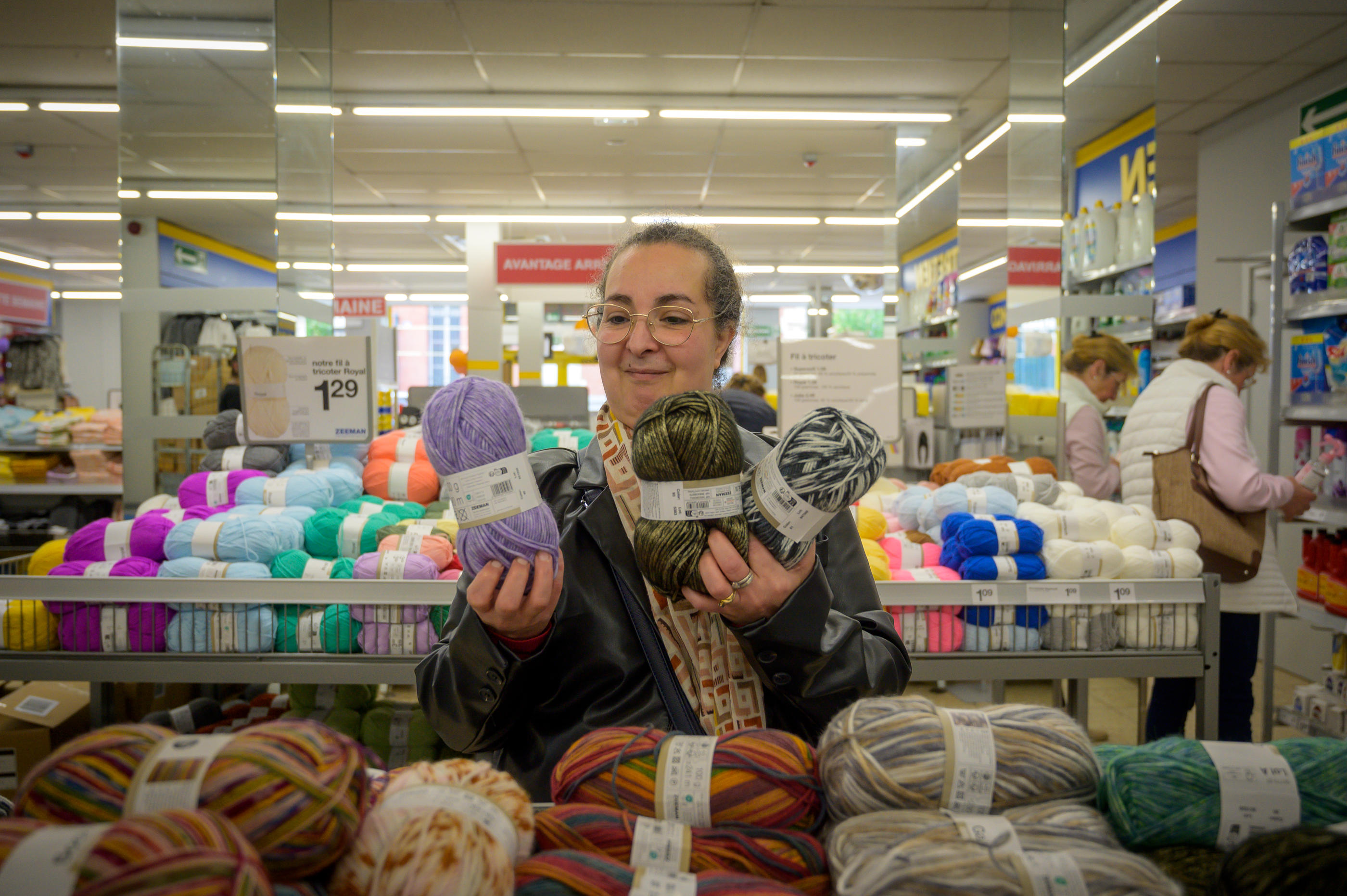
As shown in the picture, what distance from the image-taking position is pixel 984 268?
43.4ft

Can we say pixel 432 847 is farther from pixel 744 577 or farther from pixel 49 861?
pixel 744 577

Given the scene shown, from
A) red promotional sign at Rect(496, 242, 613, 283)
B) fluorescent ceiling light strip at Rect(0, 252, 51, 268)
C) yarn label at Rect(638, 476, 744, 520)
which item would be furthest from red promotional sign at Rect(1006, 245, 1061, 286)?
fluorescent ceiling light strip at Rect(0, 252, 51, 268)

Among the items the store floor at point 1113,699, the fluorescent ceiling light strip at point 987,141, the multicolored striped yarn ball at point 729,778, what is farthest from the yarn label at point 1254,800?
the fluorescent ceiling light strip at point 987,141

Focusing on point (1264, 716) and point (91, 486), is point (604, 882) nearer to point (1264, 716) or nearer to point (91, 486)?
point (1264, 716)

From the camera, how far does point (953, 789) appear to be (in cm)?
65

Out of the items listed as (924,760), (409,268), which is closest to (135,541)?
(924,760)

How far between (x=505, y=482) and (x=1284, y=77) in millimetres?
6908

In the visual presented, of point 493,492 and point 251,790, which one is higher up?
point 493,492

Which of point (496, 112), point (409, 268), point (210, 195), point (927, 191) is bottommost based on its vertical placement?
point (210, 195)

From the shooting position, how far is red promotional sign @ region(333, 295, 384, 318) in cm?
1441

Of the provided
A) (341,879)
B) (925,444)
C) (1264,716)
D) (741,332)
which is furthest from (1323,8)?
(341,879)

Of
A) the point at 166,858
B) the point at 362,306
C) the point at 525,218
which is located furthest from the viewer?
the point at 362,306

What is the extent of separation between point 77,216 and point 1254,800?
40.6 ft

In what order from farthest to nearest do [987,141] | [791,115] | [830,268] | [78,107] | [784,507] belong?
[830,268] < [987,141] < [791,115] < [78,107] < [784,507]
